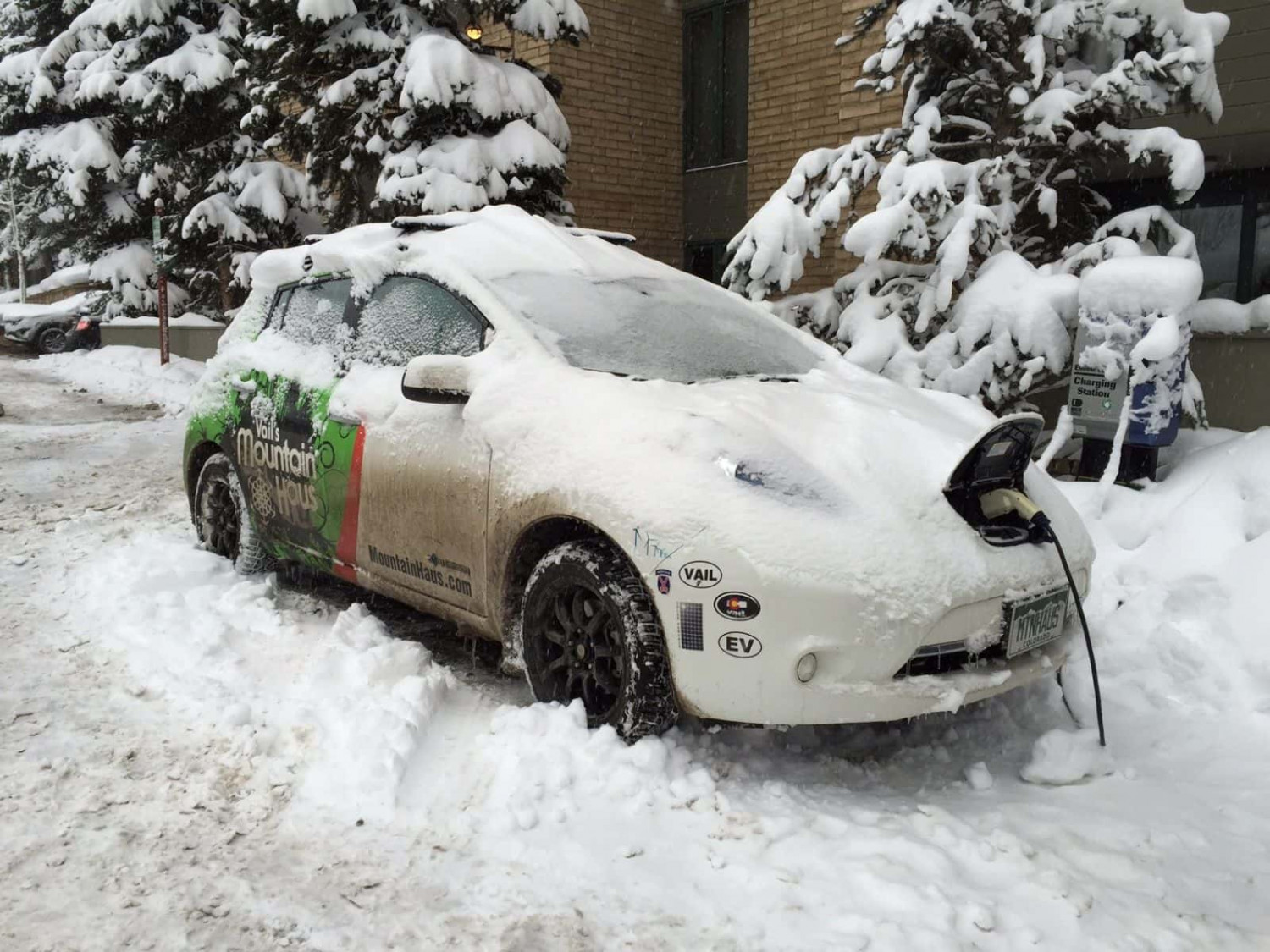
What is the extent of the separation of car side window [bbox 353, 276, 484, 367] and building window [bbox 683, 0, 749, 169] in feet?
25.6

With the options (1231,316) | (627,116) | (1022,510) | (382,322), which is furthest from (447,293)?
(627,116)

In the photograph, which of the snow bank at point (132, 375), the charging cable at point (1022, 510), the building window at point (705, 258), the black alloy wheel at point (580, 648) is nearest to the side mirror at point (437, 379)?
the black alloy wheel at point (580, 648)

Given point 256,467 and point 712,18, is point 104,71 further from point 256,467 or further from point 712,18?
point 256,467

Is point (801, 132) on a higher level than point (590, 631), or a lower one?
higher

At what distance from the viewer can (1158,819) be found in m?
3.07

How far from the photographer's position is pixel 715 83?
11.7 m

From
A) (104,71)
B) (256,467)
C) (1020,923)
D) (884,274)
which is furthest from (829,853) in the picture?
(104,71)

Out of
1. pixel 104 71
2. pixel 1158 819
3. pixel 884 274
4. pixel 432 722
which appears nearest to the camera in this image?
pixel 1158 819

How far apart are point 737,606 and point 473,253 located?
82.5 inches

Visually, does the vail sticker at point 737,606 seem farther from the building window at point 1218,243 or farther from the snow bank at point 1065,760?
the building window at point 1218,243

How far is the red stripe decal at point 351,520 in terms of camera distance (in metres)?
4.31

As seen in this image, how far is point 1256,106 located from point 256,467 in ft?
23.9

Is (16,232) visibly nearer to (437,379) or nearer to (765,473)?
(437,379)

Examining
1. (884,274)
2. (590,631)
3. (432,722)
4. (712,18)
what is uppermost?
(712,18)
